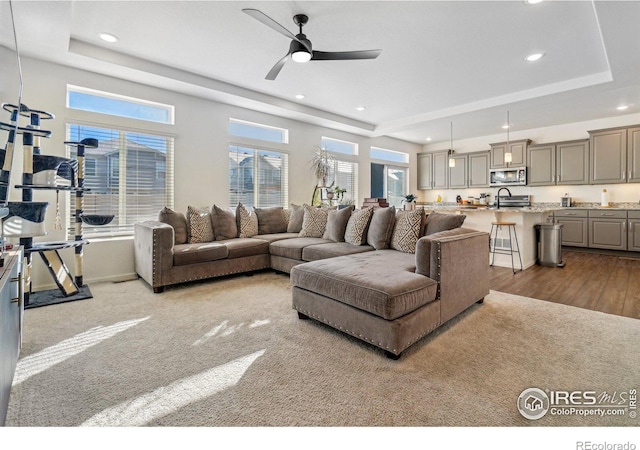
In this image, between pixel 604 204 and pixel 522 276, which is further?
pixel 604 204

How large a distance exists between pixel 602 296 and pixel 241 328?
3.71 meters

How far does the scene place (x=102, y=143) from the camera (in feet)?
12.9

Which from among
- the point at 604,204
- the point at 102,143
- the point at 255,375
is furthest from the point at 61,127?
the point at 604,204

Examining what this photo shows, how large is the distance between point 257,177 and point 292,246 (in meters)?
2.05

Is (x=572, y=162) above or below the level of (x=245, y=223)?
above

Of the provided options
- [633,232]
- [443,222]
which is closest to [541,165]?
[633,232]

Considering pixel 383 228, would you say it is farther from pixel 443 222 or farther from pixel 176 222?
pixel 176 222

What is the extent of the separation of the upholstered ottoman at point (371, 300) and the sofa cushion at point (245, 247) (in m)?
1.58

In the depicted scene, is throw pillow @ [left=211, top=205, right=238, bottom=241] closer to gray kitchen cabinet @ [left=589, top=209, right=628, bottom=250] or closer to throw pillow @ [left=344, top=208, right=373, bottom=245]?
throw pillow @ [left=344, top=208, right=373, bottom=245]

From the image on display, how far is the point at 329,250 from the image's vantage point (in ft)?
12.1

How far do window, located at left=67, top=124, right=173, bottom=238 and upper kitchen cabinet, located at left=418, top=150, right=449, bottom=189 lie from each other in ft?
22.4

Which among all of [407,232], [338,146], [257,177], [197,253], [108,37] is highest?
[108,37]

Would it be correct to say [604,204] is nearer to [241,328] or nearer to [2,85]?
[241,328]

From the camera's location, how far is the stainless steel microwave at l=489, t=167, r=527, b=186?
7.15 m
